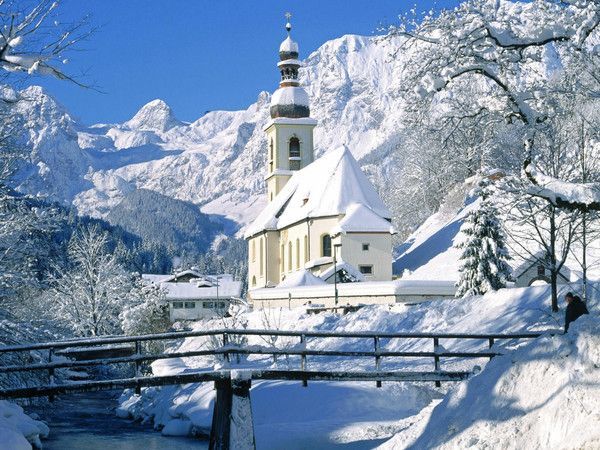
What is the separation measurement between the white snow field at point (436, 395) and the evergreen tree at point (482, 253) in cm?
482

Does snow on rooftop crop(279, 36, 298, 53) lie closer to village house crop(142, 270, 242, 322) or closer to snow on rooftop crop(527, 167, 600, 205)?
village house crop(142, 270, 242, 322)

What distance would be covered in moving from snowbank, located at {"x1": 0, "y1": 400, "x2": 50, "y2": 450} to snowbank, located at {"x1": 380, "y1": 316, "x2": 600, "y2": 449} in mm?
7485

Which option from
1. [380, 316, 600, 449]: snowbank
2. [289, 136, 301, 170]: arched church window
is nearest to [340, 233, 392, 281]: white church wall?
[289, 136, 301, 170]: arched church window

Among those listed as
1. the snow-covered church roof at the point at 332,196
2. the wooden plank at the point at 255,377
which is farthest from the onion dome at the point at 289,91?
the wooden plank at the point at 255,377

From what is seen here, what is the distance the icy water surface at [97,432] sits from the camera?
22609mm

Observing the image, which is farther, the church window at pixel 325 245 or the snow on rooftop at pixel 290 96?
the snow on rooftop at pixel 290 96

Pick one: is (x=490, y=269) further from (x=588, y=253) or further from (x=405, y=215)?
(x=405, y=215)

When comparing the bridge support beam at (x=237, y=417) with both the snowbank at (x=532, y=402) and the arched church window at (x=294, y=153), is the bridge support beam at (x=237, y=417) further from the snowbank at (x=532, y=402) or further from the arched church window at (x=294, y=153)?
the arched church window at (x=294, y=153)

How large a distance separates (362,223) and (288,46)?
91.7ft

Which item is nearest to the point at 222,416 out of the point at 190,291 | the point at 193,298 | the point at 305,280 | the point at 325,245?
the point at 305,280

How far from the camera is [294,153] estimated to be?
74.7 metres

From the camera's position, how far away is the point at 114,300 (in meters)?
50.2

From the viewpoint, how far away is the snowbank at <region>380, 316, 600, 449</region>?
9812mm

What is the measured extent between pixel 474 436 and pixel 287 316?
31.0 meters
